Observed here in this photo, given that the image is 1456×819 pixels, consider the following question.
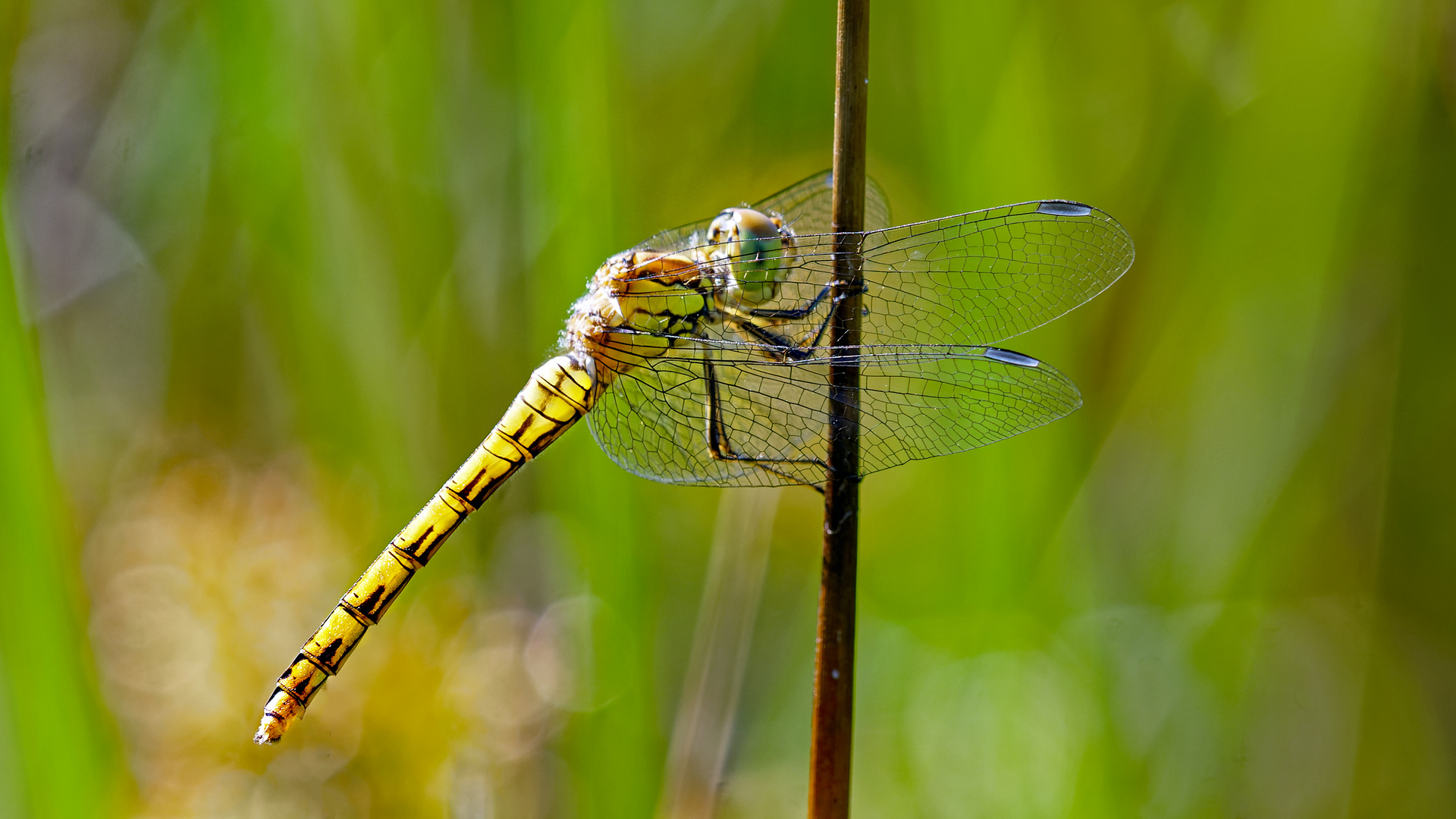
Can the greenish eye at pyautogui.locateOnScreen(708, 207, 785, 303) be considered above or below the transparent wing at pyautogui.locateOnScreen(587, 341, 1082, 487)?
above

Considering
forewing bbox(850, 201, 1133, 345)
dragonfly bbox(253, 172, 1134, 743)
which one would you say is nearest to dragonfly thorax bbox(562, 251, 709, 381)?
dragonfly bbox(253, 172, 1134, 743)

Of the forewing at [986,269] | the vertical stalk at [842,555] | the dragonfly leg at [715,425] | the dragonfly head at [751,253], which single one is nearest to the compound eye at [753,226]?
the dragonfly head at [751,253]

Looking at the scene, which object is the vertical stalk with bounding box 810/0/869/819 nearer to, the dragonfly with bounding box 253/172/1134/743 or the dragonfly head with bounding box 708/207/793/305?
the dragonfly with bounding box 253/172/1134/743

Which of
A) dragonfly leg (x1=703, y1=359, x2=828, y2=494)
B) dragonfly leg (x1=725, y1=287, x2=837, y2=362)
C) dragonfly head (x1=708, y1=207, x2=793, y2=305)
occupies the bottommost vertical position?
dragonfly leg (x1=703, y1=359, x2=828, y2=494)

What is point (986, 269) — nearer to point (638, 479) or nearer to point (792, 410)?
point (792, 410)

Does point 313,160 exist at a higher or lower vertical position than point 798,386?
lower

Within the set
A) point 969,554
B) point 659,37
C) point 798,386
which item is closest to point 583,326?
point 798,386

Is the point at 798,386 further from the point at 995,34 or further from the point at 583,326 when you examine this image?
the point at 995,34
